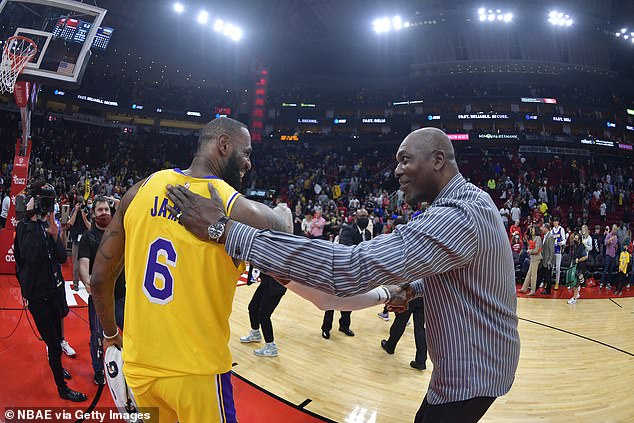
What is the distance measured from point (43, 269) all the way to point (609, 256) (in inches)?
500

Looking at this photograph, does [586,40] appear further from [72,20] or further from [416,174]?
[416,174]

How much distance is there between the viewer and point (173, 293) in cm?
141

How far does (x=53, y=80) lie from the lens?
7.52 meters

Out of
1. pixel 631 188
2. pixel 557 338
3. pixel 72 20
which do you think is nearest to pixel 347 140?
pixel 631 188

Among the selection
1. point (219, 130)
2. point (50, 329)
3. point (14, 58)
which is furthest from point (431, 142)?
point (14, 58)

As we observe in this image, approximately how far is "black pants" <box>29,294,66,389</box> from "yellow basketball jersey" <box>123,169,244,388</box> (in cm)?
242

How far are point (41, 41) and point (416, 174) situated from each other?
9570 mm

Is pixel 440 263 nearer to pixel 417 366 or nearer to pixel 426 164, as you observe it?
pixel 426 164

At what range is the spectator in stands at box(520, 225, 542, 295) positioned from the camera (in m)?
8.84

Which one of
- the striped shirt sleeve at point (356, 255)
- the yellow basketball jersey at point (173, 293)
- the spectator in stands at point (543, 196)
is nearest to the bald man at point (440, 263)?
the striped shirt sleeve at point (356, 255)

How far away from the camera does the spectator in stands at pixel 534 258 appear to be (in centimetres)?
884

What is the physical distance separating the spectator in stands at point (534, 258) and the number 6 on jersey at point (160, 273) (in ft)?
30.6

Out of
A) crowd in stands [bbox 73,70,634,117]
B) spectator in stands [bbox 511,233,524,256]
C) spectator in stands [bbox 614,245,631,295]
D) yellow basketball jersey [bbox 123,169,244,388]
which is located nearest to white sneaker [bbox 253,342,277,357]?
yellow basketball jersey [bbox 123,169,244,388]

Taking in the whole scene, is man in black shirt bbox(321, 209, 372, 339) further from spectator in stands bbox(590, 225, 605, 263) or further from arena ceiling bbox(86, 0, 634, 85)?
arena ceiling bbox(86, 0, 634, 85)
